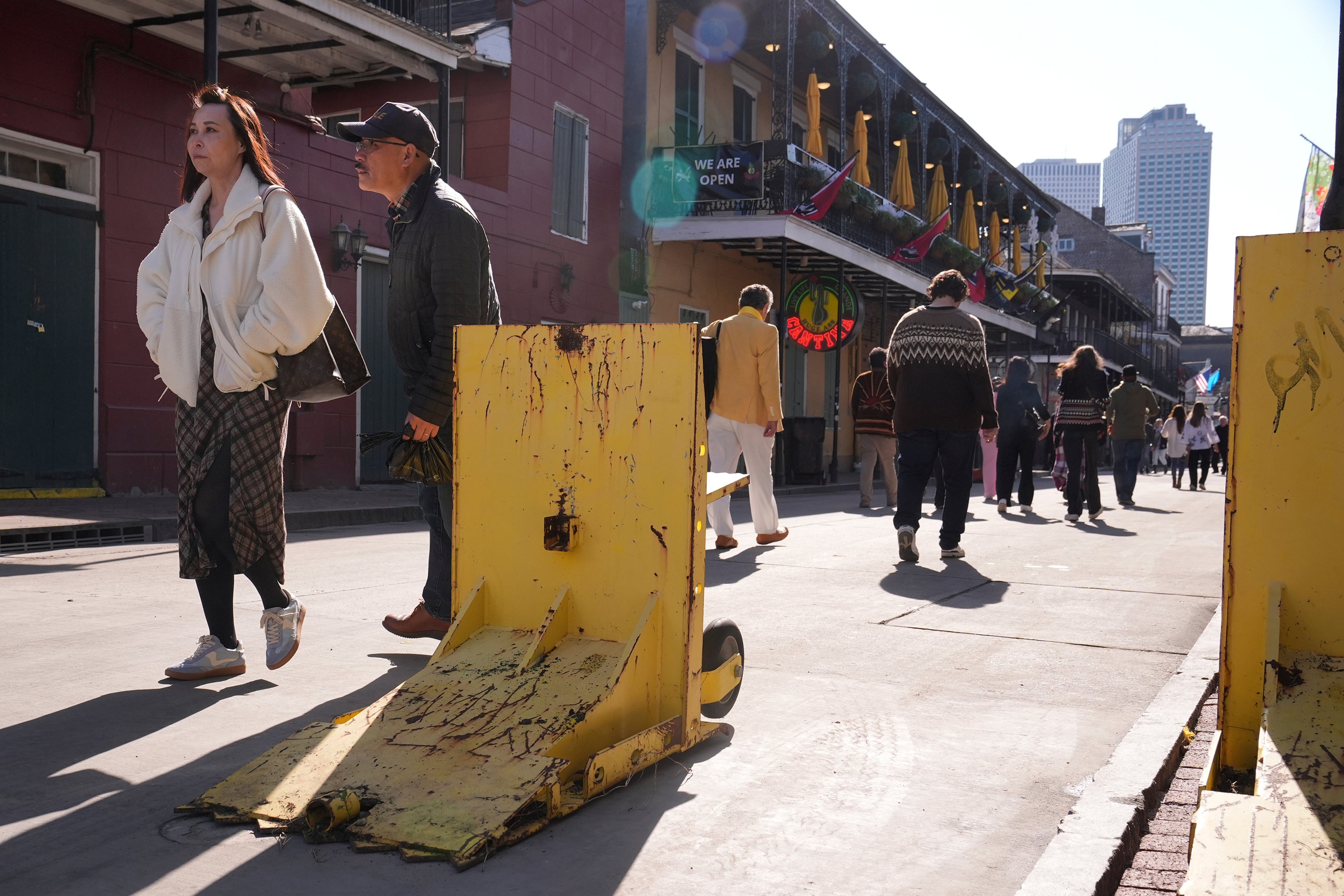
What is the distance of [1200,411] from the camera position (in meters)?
20.9

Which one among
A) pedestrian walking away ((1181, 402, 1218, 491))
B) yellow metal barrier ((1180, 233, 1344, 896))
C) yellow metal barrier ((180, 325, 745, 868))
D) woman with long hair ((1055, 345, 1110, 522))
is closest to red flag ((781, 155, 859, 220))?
woman with long hair ((1055, 345, 1110, 522))

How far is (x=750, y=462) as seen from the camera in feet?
25.6

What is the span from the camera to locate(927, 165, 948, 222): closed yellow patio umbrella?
2642 centimetres

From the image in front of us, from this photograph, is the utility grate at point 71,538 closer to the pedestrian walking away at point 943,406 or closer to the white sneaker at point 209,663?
the white sneaker at point 209,663

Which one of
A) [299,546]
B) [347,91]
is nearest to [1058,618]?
[299,546]

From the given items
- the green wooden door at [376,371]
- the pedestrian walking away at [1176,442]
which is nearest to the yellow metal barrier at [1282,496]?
the green wooden door at [376,371]

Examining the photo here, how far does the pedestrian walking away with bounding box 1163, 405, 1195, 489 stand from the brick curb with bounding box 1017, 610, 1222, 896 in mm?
20174

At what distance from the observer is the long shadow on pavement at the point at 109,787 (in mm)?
2186

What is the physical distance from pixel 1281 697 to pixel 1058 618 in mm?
2732

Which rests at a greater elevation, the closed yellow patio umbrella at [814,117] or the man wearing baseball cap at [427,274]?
the closed yellow patio umbrella at [814,117]

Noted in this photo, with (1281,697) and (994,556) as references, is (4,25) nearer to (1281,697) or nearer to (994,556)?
(994,556)

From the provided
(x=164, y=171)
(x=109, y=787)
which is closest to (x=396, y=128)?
(x=109, y=787)

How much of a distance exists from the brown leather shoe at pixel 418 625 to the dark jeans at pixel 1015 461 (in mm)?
8821

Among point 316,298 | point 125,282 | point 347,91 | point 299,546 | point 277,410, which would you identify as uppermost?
point 347,91
